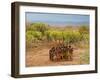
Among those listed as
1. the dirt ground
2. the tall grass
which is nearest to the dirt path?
the dirt ground

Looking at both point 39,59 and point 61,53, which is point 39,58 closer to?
point 39,59

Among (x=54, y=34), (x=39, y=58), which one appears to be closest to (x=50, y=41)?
(x=54, y=34)

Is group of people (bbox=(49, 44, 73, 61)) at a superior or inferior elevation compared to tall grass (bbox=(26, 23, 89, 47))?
inferior

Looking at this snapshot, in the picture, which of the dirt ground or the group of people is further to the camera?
the group of people

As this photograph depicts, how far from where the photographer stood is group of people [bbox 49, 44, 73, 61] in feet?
7.11

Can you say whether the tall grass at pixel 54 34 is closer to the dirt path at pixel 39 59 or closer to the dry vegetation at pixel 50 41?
the dry vegetation at pixel 50 41

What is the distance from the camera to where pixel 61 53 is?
220 cm

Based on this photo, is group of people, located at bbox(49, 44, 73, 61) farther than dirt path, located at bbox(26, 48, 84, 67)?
Yes

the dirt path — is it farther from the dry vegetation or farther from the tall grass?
the tall grass

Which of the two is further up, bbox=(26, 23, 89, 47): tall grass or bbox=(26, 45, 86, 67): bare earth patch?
bbox=(26, 23, 89, 47): tall grass

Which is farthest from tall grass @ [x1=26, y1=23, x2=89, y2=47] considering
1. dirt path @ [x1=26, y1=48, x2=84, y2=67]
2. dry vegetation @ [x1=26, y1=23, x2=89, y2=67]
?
dirt path @ [x1=26, y1=48, x2=84, y2=67]

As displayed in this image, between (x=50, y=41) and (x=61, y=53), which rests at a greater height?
(x=50, y=41)

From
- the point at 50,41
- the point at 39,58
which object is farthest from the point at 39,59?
→ the point at 50,41

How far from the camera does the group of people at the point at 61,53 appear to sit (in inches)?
85.4
